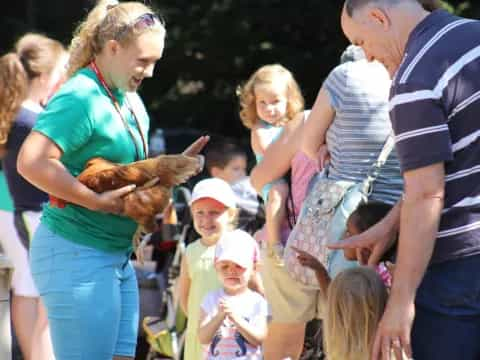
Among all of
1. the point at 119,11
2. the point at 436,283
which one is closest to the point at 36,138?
the point at 119,11

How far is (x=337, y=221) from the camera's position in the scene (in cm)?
432

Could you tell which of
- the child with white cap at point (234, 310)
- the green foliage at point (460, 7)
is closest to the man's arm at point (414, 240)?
the child with white cap at point (234, 310)

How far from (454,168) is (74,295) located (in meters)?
1.51

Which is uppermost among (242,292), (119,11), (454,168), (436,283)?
(119,11)

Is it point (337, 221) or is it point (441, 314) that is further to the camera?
point (337, 221)

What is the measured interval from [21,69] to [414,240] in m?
3.24

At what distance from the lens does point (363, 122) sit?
14.2 feet

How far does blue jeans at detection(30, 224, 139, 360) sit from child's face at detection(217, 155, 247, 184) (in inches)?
131

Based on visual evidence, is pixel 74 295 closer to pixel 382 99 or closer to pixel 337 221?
pixel 337 221

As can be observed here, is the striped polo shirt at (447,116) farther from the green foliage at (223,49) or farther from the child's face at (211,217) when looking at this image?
the green foliage at (223,49)

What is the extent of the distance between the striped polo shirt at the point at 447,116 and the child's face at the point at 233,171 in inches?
168

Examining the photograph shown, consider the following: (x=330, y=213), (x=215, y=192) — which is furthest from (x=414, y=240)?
(x=215, y=192)

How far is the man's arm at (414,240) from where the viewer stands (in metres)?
3.01

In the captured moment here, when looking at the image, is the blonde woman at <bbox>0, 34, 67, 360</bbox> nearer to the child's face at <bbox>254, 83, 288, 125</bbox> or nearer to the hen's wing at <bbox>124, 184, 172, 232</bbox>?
the child's face at <bbox>254, 83, 288, 125</bbox>
